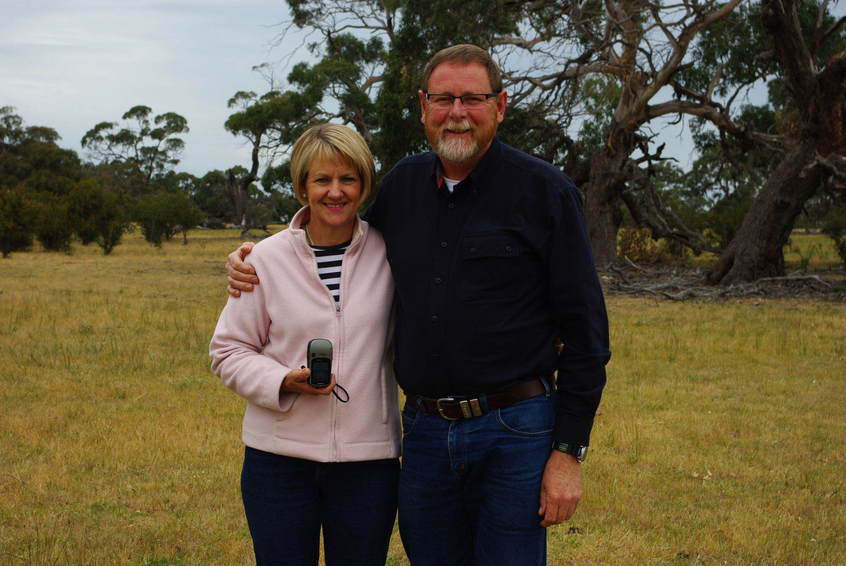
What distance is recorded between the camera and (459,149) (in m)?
2.70

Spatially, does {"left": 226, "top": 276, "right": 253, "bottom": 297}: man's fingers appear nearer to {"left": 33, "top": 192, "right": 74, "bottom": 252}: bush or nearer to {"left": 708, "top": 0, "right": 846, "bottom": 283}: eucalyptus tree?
{"left": 708, "top": 0, "right": 846, "bottom": 283}: eucalyptus tree

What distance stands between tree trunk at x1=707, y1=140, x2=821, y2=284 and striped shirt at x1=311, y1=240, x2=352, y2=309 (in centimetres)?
1778

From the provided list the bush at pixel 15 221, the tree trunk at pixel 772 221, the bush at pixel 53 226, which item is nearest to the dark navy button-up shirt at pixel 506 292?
the tree trunk at pixel 772 221

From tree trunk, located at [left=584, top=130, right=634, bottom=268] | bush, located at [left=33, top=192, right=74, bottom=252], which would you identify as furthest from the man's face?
bush, located at [left=33, top=192, right=74, bottom=252]

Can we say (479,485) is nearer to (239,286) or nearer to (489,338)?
(489,338)

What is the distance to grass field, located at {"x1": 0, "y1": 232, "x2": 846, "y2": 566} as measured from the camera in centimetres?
493

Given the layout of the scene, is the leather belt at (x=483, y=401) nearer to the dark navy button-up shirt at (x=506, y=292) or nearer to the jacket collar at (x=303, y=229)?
the dark navy button-up shirt at (x=506, y=292)

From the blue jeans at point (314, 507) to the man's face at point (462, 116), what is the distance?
1.02m

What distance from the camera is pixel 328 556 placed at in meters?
2.87

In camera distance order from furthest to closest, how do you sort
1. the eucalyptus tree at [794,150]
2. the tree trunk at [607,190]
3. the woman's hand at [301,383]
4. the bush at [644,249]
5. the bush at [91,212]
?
the bush at [91,212]
the bush at [644,249]
the tree trunk at [607,190]
the eucalyptus tree at [794,150]
the woman's hand at [301,383]

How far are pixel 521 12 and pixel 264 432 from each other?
20.0 meters

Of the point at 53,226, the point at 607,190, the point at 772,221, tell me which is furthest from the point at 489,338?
the point at 53,226

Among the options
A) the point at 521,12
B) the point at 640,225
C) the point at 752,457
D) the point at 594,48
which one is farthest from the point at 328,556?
the point at 640,225

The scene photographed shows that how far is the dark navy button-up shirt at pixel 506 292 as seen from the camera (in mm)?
2650
